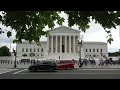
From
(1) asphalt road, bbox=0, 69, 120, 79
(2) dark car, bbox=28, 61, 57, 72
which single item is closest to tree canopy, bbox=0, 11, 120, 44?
(1) asphalt road, bbox=0, 69, 120, 79

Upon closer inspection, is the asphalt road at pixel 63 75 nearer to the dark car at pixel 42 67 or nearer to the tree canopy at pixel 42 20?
the dark car at pixel 42 67


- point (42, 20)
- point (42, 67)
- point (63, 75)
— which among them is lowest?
point (63, 75)

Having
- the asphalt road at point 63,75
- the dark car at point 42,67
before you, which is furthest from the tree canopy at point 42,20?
the dark car at point 42,67

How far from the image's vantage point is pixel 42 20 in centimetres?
674

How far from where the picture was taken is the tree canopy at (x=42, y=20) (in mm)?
5074

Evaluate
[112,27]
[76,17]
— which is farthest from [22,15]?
[112,27]

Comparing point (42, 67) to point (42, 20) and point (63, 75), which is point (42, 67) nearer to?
point (63, 75)

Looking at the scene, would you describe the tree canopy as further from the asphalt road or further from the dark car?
the dark car

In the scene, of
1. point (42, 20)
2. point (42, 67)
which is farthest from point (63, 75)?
point (42, 20)

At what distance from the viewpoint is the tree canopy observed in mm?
5074
